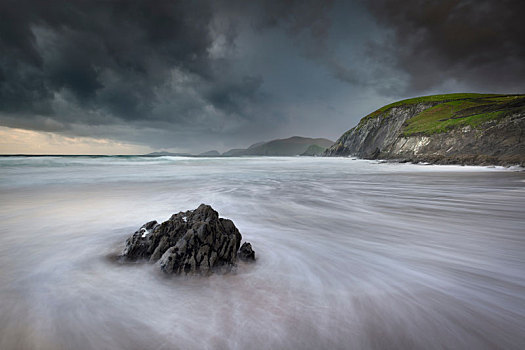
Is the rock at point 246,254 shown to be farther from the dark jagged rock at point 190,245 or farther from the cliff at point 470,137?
the cliff at point 470,137

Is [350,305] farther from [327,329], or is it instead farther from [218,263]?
[218,263]

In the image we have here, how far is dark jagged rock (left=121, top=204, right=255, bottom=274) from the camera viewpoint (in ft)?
8.43

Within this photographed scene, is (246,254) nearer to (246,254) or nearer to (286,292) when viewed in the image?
(246,254)

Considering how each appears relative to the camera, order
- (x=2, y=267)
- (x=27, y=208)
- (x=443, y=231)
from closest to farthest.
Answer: (x=2, y=267) < (x=443, y=231) < (x=27, y=208)

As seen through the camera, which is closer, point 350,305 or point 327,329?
point 327,329

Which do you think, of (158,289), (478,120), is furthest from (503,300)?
(478,120)

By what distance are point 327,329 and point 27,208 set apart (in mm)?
8494

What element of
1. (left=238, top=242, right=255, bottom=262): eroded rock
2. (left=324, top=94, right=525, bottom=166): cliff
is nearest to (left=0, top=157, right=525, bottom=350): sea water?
(left=238, top=242, right=255, bottom=262): eroded rock

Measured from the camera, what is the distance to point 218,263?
2676mm

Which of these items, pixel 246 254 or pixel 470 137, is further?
pixel 470 137

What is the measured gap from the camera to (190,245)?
2635mm

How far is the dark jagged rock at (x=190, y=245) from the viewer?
8.43 feet

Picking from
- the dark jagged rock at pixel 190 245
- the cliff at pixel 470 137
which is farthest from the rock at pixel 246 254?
the cliff at pixel 470 137

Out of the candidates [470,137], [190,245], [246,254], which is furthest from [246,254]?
[470,137]
